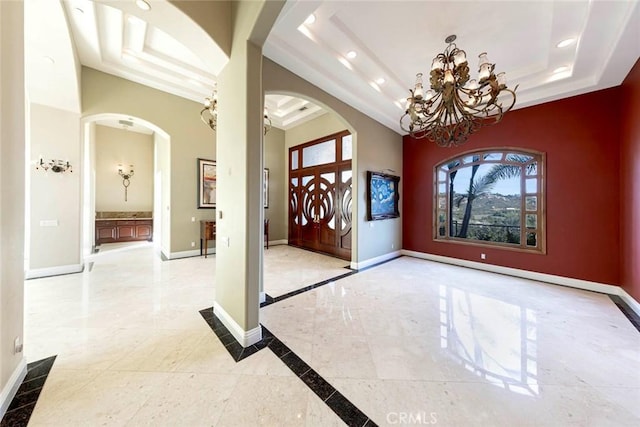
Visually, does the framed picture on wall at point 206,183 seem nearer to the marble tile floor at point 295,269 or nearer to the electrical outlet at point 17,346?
the marble tile floor at point 295,269

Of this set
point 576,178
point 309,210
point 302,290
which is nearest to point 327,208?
point 309,210

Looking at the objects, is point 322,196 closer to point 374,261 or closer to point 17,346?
point 374,261

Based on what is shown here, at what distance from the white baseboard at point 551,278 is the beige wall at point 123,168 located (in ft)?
33.1

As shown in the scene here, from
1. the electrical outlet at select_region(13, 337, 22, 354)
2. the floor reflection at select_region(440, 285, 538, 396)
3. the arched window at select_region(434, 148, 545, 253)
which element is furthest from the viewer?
the arched window at select_region(434, 148, 545, 253)

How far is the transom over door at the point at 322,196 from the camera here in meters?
5.77

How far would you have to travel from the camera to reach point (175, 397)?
1623mm

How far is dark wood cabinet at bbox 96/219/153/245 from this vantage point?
7.33 m

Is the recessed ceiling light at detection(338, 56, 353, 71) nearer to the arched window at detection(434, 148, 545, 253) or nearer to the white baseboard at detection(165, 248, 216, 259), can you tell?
the arched window at detection(434, 148, 545, 253)

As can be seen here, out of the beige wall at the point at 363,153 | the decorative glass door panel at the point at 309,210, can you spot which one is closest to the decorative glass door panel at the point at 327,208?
the decorative glass door panel at the point at 309,210

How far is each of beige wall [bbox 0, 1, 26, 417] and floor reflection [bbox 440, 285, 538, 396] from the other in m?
3.48

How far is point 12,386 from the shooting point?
63.0 inches

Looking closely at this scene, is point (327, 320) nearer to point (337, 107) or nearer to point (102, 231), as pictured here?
point (337, 107)

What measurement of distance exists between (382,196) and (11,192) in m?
5.31

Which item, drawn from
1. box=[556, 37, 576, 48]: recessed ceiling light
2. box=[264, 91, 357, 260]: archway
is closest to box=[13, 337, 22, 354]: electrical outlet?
box=[264, 91, 357, 260]: archway
